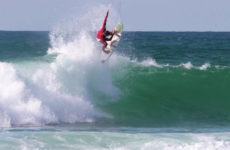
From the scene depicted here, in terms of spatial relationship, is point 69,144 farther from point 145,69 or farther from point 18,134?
point 145,69

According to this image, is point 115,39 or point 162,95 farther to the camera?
point 162,95

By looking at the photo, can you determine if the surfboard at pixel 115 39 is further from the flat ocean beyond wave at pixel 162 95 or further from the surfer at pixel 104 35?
the flat ocean beyond wave at pixel 162 95

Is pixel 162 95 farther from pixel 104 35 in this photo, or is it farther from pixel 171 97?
pixel 104 35

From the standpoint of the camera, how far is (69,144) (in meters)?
13.8

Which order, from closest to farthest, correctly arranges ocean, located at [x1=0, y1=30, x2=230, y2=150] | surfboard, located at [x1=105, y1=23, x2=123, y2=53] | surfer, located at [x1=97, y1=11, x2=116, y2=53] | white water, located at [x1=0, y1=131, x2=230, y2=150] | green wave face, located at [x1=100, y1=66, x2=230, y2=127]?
white water, located at [x1=0, y1=131, x2=230, y2=150], ocean, located at [x1=0, y1=30, x2=230, y2=150], surfer, located at [x1=97, y1=11, x2=116, y2=53], surfboard, located at [x1=105, y1=23, x2=123, y2=53], green wave face, located at [x1=100, y1=66, x2=230, y2=127]

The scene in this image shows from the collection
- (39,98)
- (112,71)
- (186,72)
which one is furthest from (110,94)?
(186,72)

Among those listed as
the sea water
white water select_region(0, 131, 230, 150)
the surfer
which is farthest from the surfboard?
white water select_region(0, 131, 230, 150)

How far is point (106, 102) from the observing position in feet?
67.5

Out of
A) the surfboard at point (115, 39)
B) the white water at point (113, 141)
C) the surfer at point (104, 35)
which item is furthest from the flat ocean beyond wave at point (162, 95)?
the white water at point (113, 141)

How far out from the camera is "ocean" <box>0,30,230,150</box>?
1420 cm

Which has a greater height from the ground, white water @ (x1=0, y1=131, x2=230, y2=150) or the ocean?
the ocean

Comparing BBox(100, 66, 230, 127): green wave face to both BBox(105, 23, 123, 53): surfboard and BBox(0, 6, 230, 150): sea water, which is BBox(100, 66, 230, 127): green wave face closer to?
BBox(0, 6, 230, 150): sea water

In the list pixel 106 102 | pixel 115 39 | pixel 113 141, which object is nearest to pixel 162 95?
pixel 106 102

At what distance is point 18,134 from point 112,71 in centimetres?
923
